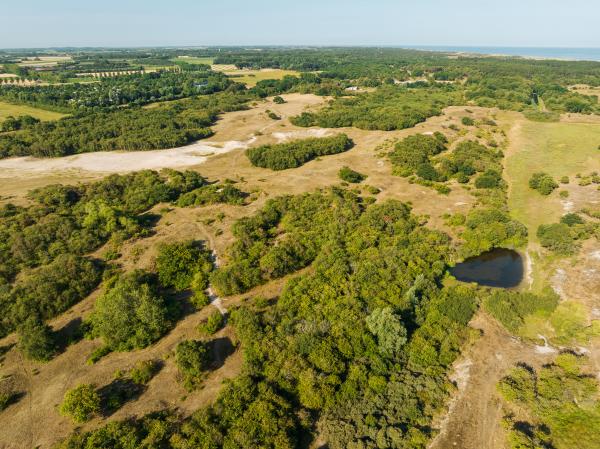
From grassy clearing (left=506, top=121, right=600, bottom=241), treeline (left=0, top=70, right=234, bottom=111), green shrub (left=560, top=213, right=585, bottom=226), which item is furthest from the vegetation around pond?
treeline (left=0, top=70, right=234, bottom=111)

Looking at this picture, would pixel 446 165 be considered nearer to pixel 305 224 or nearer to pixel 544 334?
pixel 305 224

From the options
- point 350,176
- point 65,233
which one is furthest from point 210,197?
point 350,176

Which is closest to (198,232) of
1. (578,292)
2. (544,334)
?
(544,334)

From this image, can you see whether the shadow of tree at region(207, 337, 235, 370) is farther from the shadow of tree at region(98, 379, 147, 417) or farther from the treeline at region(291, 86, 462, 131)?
the treeline at region(291, 86, 462, 131)

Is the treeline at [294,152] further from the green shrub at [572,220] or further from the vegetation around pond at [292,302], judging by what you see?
the green shrub at [572,220]

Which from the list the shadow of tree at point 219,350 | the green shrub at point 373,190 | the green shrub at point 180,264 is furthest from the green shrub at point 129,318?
the green shrub at point 373,190

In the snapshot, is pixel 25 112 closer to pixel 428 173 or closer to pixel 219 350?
pixel 219 350
